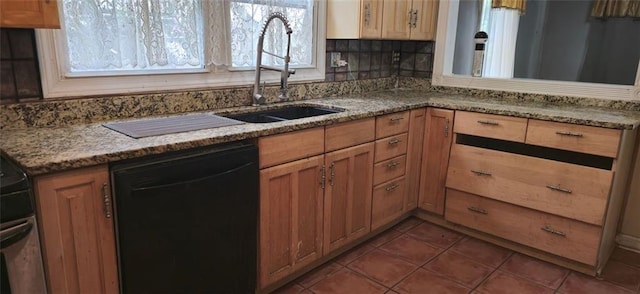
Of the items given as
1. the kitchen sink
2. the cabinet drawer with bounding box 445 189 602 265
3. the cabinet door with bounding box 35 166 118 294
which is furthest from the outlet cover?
the cabinet door with bounding box 35 166 118 294

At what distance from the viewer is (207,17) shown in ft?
7.22

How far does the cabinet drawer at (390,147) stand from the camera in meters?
2.53

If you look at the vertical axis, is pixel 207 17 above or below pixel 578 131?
above

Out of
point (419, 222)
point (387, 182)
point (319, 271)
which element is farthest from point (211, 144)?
point (419, 222)

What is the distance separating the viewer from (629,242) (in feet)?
8.79

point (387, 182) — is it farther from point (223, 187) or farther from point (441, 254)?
point (223, 187)

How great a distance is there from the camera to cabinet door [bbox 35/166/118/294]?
1.30m

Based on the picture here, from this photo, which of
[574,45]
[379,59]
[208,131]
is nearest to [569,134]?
[379,59]

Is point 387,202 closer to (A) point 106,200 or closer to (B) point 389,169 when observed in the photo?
(B) point 389,169

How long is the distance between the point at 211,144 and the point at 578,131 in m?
1.90

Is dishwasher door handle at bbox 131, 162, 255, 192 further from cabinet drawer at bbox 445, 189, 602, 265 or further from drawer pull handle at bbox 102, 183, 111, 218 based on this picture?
cabinet drawer at bbox 445, 189, 602, 265

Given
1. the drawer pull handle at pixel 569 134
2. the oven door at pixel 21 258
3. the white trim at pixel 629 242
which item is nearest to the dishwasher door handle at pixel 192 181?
the oven door at pixel 21 258

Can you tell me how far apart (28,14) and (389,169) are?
1966 mm

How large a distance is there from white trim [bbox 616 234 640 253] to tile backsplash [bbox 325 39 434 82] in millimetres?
1712
